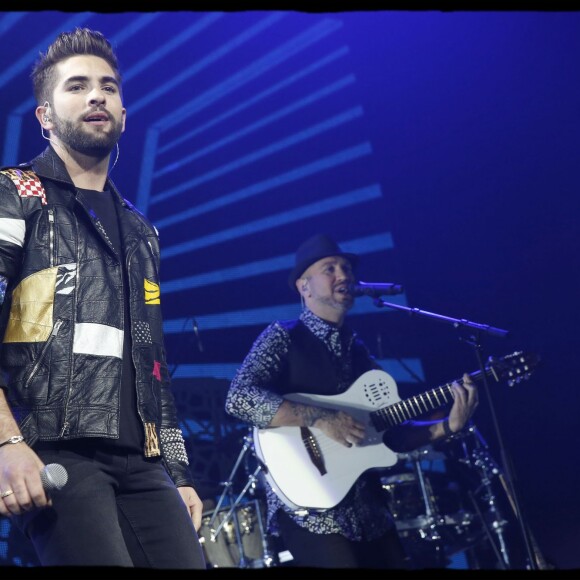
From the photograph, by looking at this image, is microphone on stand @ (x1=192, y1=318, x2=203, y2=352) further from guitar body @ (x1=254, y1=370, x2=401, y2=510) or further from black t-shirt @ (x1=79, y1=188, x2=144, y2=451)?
black t-shirt @ (x1=79, y1=188, x2=144, y2=451)

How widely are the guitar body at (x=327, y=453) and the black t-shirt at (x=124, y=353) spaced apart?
1.88 metres

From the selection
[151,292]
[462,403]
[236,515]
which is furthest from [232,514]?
[151,292]

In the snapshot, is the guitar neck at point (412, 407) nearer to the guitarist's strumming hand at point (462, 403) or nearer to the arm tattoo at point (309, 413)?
the guitarist's strumming hand at point (462, 403)

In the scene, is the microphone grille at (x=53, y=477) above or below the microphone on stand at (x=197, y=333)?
below

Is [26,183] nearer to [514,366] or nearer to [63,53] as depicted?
[63,53]

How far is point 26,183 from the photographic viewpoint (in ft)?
6.49

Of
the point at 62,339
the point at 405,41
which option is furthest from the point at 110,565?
the point at 405,41

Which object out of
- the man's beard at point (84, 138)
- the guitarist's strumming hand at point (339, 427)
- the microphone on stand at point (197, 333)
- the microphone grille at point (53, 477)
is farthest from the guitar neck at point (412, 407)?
the microphone grille at point (53, 477)

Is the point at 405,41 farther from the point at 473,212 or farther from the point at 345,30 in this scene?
the point at 473,212

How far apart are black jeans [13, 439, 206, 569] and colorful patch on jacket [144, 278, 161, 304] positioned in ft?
1.61

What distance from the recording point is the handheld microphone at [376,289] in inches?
161

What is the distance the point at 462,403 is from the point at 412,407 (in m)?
0.27

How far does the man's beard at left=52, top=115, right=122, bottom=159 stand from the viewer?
7.02 feet

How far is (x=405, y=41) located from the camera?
16.7ft
